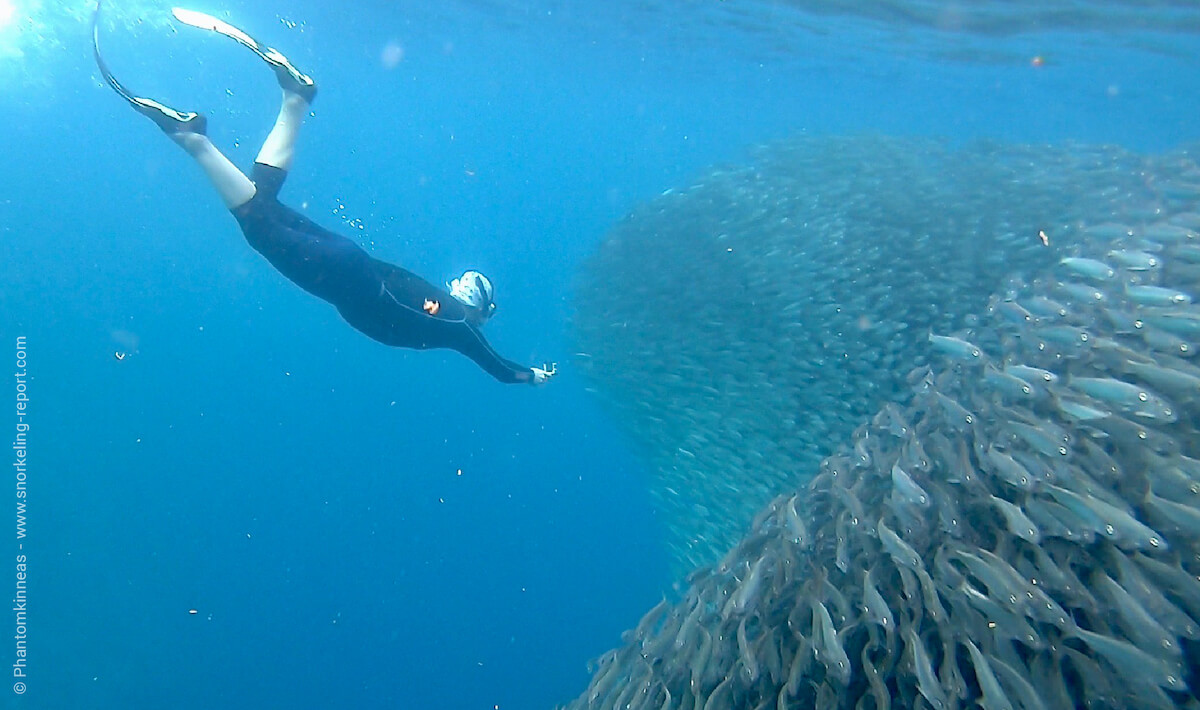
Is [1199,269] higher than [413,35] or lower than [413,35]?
higher

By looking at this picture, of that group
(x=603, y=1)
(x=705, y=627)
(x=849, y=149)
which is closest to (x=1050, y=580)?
(x=705, y=627)

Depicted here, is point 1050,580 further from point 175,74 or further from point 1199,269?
point 175,74

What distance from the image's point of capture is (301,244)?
6676mm

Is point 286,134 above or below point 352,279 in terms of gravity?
above

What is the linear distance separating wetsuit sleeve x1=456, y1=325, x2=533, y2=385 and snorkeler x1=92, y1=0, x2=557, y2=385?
0.02 metres

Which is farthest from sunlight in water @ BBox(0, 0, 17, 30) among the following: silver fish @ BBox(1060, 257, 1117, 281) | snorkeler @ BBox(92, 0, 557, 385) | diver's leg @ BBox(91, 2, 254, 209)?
silver fish @ BBox(1060, 257, 1117, 281)

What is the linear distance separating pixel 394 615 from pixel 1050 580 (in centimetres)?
2426

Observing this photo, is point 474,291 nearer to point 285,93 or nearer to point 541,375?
point 541,375

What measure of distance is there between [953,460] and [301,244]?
5.98m

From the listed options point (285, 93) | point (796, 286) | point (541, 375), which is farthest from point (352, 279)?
point (796, 286)

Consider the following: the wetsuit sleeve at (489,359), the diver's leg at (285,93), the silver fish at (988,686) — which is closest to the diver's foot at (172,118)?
the diver's leg at (285,93)

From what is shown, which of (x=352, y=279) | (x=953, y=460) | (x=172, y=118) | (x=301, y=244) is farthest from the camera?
(x=352, y=279)

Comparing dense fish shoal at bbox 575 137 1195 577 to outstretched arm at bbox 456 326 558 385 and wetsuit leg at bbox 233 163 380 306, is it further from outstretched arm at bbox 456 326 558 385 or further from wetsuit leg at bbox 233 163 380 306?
wetsuit leg at bbox 233 163 380 306

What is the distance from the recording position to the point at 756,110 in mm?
44344
